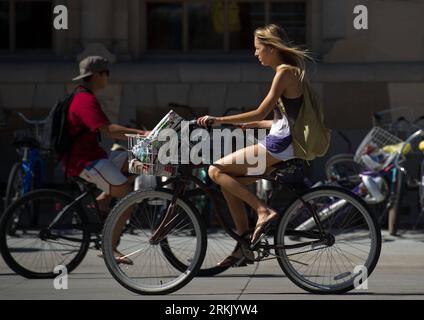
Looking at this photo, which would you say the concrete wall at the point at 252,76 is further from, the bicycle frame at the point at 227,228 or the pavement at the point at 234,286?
the bicycle frame at the point at 227,228

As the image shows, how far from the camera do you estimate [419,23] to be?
14.4m

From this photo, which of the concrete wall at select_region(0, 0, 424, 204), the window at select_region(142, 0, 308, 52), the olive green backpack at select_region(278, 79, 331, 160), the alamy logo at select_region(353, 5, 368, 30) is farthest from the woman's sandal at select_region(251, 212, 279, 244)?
the window at select_region(142, 0, 308, 52)

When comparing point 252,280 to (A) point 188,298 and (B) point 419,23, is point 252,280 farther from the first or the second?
(B) point 419,23

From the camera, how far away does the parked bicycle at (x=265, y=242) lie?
307 inches

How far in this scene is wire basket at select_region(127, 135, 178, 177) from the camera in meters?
7.67

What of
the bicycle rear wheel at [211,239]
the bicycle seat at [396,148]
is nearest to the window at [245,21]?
the bicycle rear wheel at [211,239]

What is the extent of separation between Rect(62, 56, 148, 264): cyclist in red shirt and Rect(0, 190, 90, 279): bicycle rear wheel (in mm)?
258

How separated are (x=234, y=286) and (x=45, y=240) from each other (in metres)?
1.52

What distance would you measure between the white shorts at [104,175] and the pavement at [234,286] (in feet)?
2.49

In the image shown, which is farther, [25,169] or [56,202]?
[25,169]

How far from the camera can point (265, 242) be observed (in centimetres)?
788

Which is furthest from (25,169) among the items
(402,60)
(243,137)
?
(402,60)

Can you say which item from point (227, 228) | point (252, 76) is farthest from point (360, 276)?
point (252, 76)
